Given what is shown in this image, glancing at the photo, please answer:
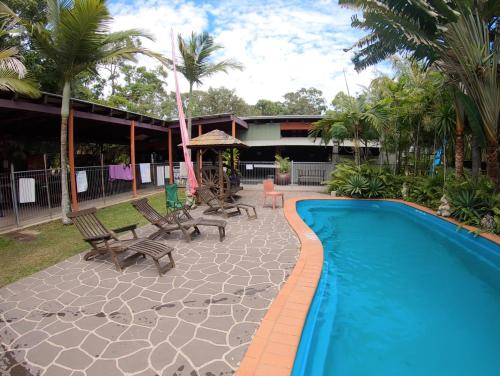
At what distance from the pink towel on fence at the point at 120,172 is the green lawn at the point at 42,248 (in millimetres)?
3913

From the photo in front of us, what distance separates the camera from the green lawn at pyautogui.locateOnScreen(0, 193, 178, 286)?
4.88 metres

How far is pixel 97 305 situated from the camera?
3.57 m

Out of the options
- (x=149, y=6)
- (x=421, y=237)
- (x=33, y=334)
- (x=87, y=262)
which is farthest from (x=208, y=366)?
(x=149, y=6)

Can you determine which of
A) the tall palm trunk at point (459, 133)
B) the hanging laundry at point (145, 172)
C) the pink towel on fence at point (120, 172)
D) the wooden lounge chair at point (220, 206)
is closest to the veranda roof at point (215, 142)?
the wooden lounge chair at point (220, 206)

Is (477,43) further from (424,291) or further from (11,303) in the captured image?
(11,303)

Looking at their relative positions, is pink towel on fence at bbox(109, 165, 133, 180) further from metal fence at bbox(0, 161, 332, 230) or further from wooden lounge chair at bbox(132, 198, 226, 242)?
wooden lounge chair at bbox(132, 198, 226, 242)

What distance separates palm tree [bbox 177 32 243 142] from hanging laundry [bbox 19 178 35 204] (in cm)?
656

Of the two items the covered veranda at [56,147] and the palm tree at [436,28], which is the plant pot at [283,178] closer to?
the covered veranda at [56,147]

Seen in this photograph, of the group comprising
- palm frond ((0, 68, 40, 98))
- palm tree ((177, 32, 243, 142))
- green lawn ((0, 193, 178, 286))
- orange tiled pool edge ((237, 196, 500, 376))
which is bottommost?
green lawn ((0, 193, 178, 286))

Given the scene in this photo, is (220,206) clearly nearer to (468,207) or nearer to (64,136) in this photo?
(64,136)

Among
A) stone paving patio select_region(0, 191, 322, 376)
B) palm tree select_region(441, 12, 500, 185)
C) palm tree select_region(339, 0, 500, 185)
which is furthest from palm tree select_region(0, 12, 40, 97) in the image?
palm tree select_region(441, 12, 500, 185)

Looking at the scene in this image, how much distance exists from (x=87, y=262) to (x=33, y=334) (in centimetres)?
220

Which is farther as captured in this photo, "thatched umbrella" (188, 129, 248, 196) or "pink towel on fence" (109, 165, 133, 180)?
"pink towel on fence" (109, 165, 133, 180)

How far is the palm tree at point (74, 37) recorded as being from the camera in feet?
21.9
